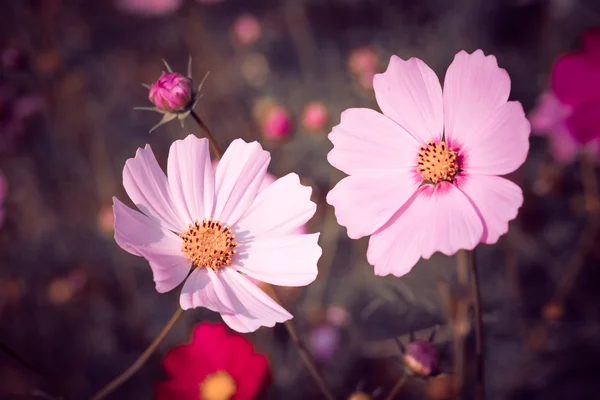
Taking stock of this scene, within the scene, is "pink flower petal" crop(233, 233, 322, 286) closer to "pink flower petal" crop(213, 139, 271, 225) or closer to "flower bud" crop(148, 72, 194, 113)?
"pink flower petal" crop(213, 139, 271, 225)

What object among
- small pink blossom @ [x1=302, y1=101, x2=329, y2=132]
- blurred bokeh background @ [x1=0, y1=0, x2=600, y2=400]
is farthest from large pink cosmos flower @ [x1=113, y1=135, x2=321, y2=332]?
small pink blossom @ [x1=302, y1=101, x2=329, y2=132]

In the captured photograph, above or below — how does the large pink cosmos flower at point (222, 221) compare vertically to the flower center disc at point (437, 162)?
below

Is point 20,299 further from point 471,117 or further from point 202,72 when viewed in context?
point 471,117

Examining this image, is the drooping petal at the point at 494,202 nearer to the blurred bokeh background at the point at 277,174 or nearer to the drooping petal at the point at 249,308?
the drooping petal at the point at 249,308

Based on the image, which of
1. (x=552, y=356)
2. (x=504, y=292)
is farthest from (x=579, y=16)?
(x=552, y=356)

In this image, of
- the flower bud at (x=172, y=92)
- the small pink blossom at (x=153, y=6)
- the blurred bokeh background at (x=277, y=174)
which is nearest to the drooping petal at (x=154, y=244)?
the flower bud at (x=172, y=92)

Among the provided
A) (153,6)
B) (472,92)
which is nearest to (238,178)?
(472,92)
